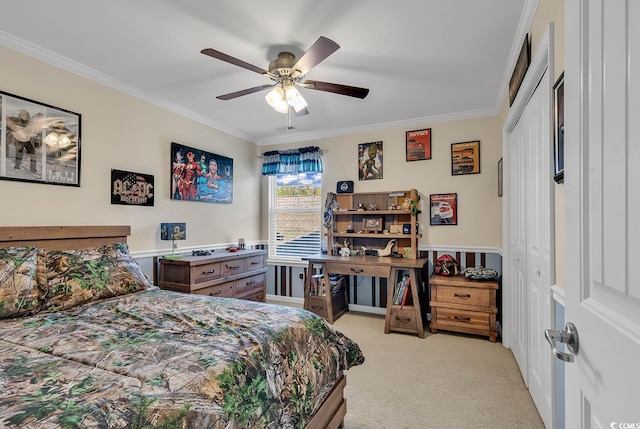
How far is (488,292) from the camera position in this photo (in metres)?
3.13

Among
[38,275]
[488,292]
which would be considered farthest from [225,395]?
[488,292]

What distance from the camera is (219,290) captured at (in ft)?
11.0

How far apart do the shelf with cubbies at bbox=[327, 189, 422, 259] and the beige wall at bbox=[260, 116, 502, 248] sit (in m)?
0.14

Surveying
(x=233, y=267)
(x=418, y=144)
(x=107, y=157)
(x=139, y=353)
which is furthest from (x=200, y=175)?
(x=139, y=353)

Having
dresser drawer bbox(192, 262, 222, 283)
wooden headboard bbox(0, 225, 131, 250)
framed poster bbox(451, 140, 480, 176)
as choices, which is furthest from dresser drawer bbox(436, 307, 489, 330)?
wooden headboard bbox(0, 225, 131, 250)

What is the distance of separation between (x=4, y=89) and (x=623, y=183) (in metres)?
3.27

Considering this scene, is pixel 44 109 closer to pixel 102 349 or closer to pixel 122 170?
pixel 122 170

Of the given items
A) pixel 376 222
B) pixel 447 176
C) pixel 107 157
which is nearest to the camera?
pixel 107 157

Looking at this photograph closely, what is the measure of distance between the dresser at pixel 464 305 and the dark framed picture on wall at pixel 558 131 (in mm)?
1983

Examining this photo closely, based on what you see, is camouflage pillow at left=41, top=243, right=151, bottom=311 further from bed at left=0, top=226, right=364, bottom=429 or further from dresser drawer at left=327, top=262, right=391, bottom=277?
dresser drawer at left=327, top=262, right=391, bottom=277

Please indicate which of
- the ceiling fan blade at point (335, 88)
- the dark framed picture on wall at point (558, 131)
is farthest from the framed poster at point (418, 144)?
the dark framed picture on wall at point (558, 131)

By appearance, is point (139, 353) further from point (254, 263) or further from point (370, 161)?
point (370, 161)

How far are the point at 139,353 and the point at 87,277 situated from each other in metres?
1.20

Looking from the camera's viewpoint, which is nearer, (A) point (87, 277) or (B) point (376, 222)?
(A) point (87, 277)
